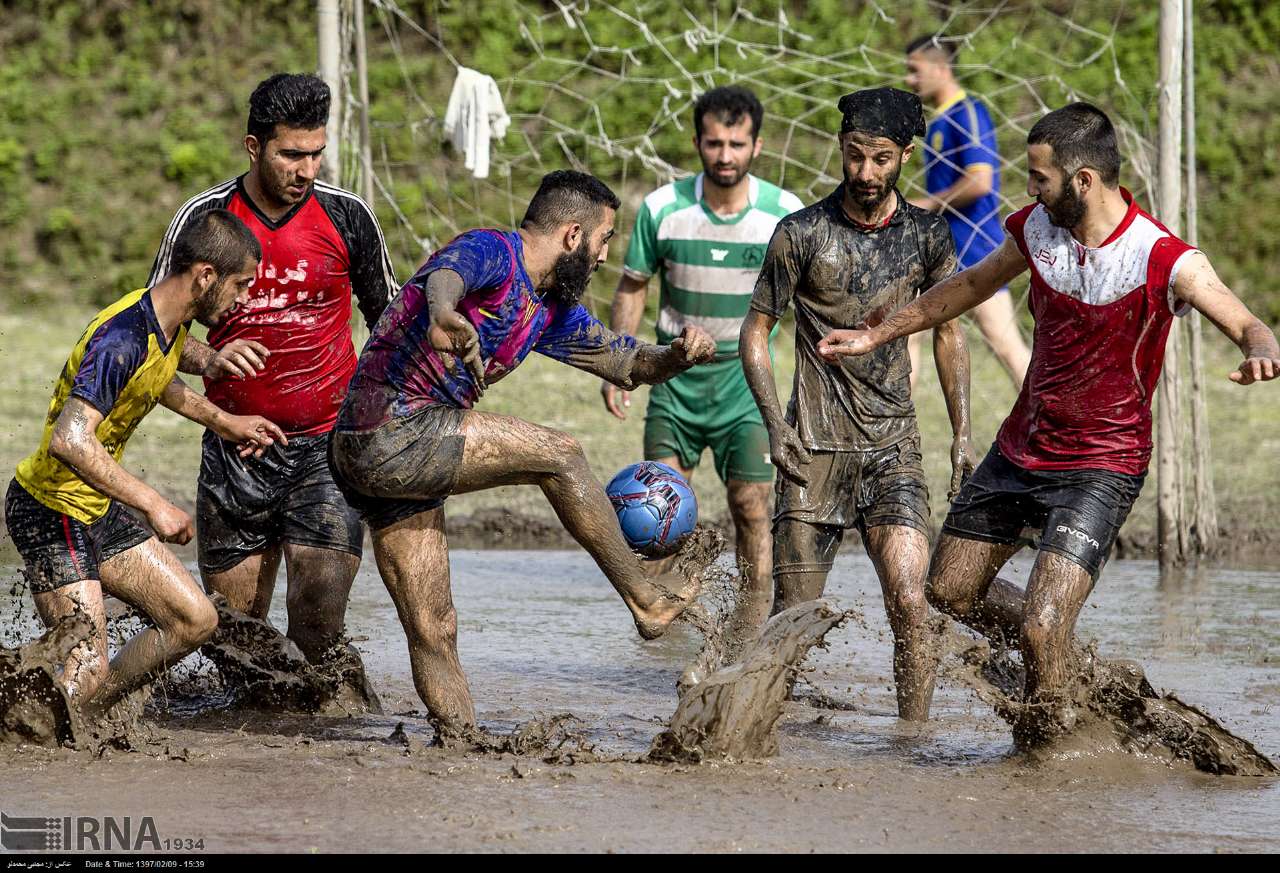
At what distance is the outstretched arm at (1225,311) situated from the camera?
17.0ft

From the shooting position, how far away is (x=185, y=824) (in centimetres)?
490

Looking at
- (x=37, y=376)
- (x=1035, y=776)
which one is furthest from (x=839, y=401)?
(x=37, y=376)

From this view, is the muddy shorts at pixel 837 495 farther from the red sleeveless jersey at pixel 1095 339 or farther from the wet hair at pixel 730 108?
the wet hair at pixel 730 108

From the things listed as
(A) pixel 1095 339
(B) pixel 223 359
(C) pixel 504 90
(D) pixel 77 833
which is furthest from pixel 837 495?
(C) pixel 504 90

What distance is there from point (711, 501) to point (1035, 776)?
510 cm

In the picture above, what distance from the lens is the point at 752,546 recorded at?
8.13 metres

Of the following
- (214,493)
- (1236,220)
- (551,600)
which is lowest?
(551,600)

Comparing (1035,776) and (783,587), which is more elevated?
(783,587)

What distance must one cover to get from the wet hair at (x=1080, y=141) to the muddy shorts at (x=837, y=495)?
1338mm

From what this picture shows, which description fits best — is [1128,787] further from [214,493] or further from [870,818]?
[214,493]

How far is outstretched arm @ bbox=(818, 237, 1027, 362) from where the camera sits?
6.02 metres

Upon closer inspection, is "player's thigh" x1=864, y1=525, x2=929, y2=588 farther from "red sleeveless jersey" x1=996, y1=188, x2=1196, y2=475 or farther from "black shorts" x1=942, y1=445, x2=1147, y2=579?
"red sleeveless jersey" x1=996, y1=188, x2=1196, y2=475

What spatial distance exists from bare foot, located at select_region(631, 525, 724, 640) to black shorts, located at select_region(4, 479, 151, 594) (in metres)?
1.68

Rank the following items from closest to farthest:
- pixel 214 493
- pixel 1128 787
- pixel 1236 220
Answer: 1. pixel 1128 787
2. pixel 214 493
3. pixel 1236 220
